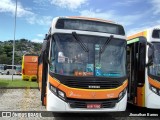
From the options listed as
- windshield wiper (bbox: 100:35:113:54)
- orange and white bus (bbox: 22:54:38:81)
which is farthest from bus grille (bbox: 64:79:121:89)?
orange and white bus (bbox: 22:54:38:81)

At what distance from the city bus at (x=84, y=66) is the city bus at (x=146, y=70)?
1.28 m

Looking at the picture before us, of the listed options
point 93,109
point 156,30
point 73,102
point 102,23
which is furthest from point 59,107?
point 156,30

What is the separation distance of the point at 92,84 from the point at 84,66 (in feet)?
1.89

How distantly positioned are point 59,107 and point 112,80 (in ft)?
5.84

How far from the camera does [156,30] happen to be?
10820mm

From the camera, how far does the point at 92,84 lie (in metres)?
9.02

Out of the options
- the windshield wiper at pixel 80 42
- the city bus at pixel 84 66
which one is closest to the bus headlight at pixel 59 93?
the city bus at pixel 84 66

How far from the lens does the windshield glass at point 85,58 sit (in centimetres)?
898

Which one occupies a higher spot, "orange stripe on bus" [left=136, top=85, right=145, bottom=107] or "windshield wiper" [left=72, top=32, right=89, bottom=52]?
"windshield wiper" [left=72, top=32, right=89, bottom=52]

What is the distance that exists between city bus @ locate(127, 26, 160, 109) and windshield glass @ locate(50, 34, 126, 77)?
1.25m

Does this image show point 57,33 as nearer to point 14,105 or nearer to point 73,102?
point 73,102

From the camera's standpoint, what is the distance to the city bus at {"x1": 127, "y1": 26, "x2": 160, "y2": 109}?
409 inches

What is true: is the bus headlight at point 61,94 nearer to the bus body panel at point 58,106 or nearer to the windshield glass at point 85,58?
the bus body panel at point 58,106

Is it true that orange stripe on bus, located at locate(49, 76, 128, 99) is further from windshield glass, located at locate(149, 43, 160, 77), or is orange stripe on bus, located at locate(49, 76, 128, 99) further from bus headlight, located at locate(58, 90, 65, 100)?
windshield glass, located at locate(149, 43, 160, 77)
